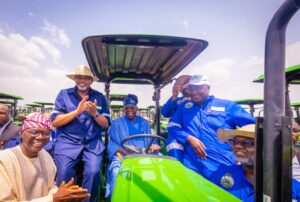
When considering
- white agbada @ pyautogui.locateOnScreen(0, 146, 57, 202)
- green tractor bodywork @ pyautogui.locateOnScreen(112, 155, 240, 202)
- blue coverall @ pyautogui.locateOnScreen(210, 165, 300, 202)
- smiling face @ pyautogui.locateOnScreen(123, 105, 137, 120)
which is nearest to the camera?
green tractor bodywork @ pyautogui.locateOnScreen(112, 155, 240, 202)

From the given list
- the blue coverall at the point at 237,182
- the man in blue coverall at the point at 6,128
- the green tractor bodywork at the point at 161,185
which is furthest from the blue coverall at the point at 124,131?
the man in blue coverall at the point at 6,128

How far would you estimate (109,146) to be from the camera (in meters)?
3.87

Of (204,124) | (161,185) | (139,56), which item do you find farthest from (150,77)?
(161,185)

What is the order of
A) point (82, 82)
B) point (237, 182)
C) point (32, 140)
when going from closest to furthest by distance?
1. point (32, 140)
2. point (237, 182)
3. point (82, 82)

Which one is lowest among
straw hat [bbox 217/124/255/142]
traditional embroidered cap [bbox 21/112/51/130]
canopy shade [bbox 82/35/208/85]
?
straw hat [bbox 217/124/255/142]

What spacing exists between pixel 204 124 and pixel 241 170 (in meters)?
0.82

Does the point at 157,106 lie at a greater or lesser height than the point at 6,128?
greater

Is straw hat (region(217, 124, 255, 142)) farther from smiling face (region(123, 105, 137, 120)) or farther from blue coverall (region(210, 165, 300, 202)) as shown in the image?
smiling face (region(123, 105, 137, 120))

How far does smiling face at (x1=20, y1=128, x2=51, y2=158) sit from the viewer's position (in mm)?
2092

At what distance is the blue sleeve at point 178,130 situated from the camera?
319 centimetres

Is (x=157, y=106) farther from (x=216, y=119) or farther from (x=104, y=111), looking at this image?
(x=216, y=119)

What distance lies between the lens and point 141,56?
12.1 feet

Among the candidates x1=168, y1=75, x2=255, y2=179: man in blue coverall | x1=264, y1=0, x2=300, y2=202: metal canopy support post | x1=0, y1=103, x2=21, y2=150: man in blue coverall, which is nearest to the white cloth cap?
x1=168, y1=75, x2=255, y2=179: man in blue coverall

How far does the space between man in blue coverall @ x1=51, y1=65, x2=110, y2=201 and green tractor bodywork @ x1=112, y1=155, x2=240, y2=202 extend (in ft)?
4.07
